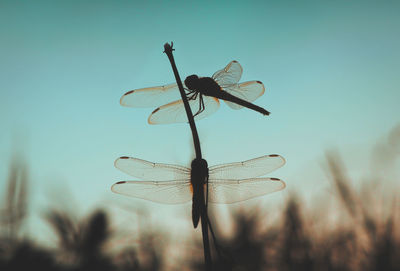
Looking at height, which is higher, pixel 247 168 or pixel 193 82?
pixel 193 82

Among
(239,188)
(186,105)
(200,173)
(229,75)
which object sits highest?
(229,75)

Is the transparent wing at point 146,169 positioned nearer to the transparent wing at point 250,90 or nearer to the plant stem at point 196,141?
the plant stem at point 196,141

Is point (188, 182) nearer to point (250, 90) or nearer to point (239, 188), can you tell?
point (239, 188)

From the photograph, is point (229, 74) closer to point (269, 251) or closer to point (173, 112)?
point (173, 112)

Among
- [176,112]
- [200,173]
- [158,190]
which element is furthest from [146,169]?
[200,173]

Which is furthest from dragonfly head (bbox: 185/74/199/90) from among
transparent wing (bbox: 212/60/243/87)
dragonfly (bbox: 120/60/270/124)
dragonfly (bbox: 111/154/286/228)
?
transparent wing (bbox: 212/60/243/87)

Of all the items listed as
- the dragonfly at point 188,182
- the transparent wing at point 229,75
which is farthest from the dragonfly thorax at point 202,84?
the transparent wing at point 229,75

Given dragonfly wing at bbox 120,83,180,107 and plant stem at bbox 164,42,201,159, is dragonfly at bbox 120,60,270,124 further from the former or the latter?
plant stem at bbox 164,42,201,159
